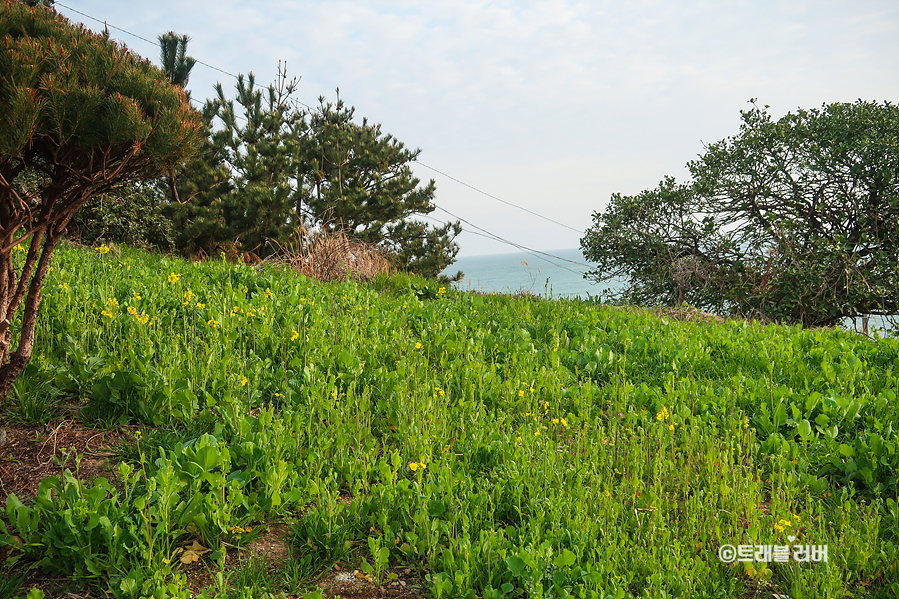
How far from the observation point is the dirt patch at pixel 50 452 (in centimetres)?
283

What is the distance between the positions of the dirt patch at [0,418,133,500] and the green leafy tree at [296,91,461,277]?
12.4 metres

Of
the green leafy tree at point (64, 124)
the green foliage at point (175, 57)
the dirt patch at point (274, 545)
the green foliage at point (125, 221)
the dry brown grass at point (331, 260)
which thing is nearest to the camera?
the dirt patch at point (274, 545)

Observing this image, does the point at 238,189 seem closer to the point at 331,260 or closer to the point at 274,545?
the point at 331,260

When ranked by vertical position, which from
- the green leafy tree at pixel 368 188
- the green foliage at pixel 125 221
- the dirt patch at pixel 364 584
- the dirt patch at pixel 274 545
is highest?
the green leafy tree at pixel 368 188

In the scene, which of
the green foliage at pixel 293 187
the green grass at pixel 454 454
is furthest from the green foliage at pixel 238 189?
the green grass at pixel 454 454

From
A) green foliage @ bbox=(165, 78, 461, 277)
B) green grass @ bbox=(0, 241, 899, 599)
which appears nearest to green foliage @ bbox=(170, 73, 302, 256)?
green foliage @ bbox=(165, 78, 461, 277)

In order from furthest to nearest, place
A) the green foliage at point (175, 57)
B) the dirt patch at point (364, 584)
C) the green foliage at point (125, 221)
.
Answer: the green foliage at point (175, 57), the green foliage at point (125, 221), the dirt patch at point (364, 584)

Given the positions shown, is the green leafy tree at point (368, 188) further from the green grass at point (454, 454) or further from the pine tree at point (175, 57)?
the green grass at point (454, 454)

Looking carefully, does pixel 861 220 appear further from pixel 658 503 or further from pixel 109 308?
pixel 109 308

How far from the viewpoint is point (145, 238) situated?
11.4 m

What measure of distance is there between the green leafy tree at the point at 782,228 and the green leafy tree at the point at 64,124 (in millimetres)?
9963

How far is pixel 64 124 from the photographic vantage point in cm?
296

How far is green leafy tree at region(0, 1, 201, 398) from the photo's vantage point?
2795mm

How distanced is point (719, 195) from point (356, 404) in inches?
443
